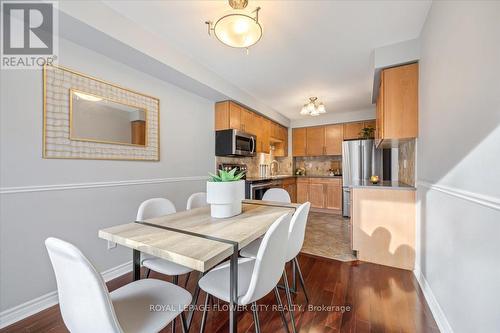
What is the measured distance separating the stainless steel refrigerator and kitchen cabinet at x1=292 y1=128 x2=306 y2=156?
3.99ft

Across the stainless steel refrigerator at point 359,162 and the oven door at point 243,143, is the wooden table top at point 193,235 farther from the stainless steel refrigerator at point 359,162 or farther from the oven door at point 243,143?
the stainless steel refrigerator at point 359,162

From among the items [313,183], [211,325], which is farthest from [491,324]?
[313,183]

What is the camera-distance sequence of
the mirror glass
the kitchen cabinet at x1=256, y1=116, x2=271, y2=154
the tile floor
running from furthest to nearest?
the kitchen cabinet at x1=256, y1=116, x2=271, y2=154, the tile floor, the mirror glass

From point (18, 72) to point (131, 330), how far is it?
1.95 m

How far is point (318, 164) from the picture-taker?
18.6 feet

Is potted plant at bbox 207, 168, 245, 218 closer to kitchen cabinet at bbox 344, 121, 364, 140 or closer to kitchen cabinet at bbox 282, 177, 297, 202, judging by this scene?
kitchen cabinet at bbox 282, 177, 297, 202

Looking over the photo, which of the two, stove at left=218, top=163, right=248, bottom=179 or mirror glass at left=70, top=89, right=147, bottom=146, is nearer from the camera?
mirror glass at left=70, top=89, right=147, bottom=146

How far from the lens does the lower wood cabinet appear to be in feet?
15.6

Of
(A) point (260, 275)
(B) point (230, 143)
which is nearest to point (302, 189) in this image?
(B) point (230, 143)

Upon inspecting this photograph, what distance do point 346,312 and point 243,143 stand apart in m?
2.72

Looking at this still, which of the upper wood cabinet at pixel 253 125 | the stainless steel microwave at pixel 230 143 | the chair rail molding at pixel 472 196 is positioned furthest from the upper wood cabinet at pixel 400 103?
the upper wood cabinet at pixel 253 125
